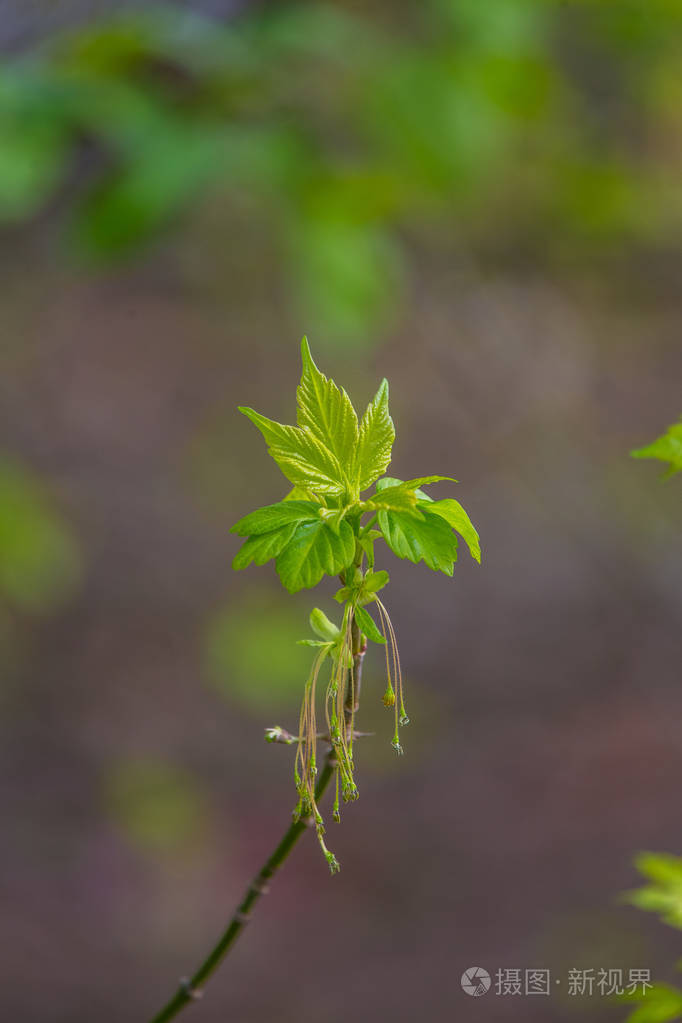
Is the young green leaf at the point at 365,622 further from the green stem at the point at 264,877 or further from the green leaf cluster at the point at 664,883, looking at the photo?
the green leaf cluster at the point at 664,883

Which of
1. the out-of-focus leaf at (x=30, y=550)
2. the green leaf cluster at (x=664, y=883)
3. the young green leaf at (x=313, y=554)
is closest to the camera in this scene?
the young green leaf at (x=313, y=554)

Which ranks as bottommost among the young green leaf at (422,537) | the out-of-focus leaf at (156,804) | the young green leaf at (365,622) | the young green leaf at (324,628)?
the young green leaf at (365,622)

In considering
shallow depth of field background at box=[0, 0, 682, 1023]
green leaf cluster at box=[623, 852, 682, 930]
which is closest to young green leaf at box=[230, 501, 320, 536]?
green leaf cluster at box=[623, 852, 682, 930]

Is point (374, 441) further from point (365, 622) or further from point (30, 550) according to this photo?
point (30, 550)

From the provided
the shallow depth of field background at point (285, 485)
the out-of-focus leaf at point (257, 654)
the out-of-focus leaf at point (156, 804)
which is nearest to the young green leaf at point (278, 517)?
the shallow depth of field background at point (285, 485)

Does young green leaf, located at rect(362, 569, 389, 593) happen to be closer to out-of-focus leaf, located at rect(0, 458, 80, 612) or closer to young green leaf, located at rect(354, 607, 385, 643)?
young green leaf, located at rect(354, 607, 385, 643)

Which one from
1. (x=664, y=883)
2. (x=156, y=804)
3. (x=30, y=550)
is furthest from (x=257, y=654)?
(x=664, y=883)
